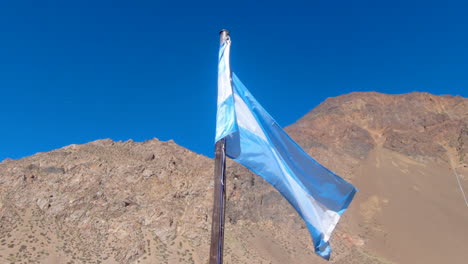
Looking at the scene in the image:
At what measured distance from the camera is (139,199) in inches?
1503

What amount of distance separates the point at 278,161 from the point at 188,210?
32915 millimetres

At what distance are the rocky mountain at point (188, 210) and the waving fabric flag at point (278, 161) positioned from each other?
26.3 metres

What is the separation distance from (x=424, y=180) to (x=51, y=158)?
45.6 metres

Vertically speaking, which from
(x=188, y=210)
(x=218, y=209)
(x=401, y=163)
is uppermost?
(x=401, y=163)

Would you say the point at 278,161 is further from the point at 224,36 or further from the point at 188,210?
the point at 188,210

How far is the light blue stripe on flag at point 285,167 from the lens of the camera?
5176 mm

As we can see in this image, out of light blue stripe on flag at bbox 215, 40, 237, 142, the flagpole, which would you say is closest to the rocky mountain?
light blue stripe on flag at bbox 215, 40, 237, 142

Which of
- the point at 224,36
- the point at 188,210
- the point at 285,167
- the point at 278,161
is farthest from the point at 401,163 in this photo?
Answer: the point at 224,36

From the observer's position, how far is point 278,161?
17.8 ft

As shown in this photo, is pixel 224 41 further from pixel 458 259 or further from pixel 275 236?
pixel 458 259

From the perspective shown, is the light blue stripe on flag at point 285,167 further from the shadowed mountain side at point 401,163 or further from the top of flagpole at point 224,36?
the shadowed mountain side at point 401,163

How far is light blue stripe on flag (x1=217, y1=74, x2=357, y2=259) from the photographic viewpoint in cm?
518

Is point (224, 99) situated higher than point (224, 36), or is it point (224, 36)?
point (224, 36)

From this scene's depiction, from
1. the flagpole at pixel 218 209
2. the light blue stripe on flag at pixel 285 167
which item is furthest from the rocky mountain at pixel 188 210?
the flagpole at pixel 218 209
